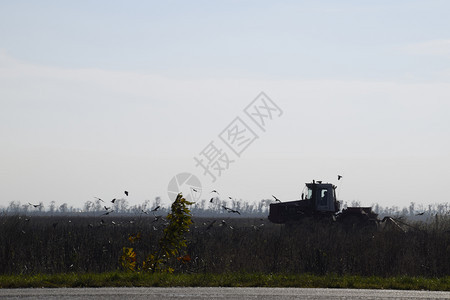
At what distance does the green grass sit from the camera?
1636 centimetres

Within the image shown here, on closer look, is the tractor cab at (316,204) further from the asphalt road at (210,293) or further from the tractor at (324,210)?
the asphalt road at (210,293)

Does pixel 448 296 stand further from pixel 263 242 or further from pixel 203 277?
pixel 263 242

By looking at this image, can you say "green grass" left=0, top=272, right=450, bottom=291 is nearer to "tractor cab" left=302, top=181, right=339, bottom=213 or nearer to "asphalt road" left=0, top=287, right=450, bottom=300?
"asphalt road" left=0, top=287, right=450, bottom=300

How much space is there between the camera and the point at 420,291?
16.4 meters

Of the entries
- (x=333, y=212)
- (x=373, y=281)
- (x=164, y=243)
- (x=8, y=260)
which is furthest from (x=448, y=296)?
(x=333, y=212)

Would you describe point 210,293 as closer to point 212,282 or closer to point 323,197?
point 212,282

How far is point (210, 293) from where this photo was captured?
14.8 m

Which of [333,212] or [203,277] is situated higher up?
[333,212]

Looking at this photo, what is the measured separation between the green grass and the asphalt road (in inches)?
35.9

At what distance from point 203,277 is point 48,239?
917 centimetres

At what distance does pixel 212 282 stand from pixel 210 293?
7.07ft

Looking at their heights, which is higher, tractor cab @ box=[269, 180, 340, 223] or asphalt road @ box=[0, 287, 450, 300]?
tractor cab @ box=[269, 180, 340, 223]

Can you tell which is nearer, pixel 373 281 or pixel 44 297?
pixel 44 297

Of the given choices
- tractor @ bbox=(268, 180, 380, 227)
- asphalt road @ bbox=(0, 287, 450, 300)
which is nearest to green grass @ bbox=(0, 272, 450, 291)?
asphalt road @ bbox=(0, 287, 450, 300)
